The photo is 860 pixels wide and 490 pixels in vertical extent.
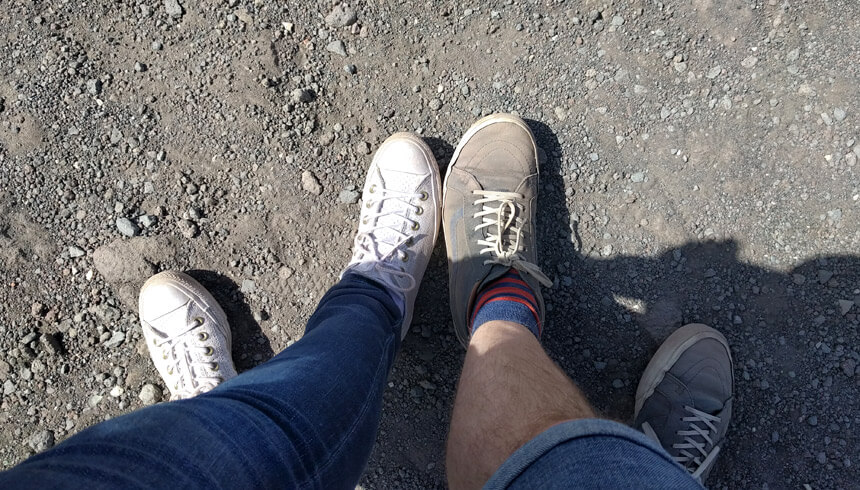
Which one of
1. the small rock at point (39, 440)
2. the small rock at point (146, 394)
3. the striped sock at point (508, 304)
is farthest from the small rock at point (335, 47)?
the small rock at point (39, 440)

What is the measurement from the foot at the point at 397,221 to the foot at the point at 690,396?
3.44ft

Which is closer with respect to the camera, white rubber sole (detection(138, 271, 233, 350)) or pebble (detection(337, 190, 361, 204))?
white rubber sole (detection(138, 271, 233, 350))

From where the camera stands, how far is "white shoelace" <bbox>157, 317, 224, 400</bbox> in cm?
201

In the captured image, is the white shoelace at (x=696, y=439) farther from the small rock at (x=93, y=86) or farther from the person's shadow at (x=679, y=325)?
the small rock at (x=93, y=86)

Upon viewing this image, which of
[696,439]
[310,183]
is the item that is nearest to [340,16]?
[310,183]

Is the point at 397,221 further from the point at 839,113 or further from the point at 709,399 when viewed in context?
the point at 839,113

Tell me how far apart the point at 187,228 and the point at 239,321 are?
1.47ft

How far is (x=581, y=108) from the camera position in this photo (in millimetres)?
2041

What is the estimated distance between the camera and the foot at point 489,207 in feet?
6.48

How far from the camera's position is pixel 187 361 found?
2.03 metres

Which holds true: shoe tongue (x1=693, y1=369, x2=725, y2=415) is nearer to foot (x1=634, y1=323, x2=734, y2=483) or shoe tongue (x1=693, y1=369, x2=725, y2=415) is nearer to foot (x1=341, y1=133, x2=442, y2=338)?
foot (x1=634, y1=323, x2=734, y2=483)

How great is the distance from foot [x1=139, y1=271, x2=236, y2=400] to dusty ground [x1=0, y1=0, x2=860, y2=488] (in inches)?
3.8

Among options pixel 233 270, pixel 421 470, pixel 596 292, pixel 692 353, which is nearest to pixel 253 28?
pixel 233 270

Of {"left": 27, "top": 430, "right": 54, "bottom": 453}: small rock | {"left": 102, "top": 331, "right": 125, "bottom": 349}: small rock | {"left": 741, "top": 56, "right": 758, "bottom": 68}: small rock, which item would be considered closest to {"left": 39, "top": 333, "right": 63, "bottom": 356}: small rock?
{"left": 102, "top": 331, "right": 125, "bottom": 349}: small rock
